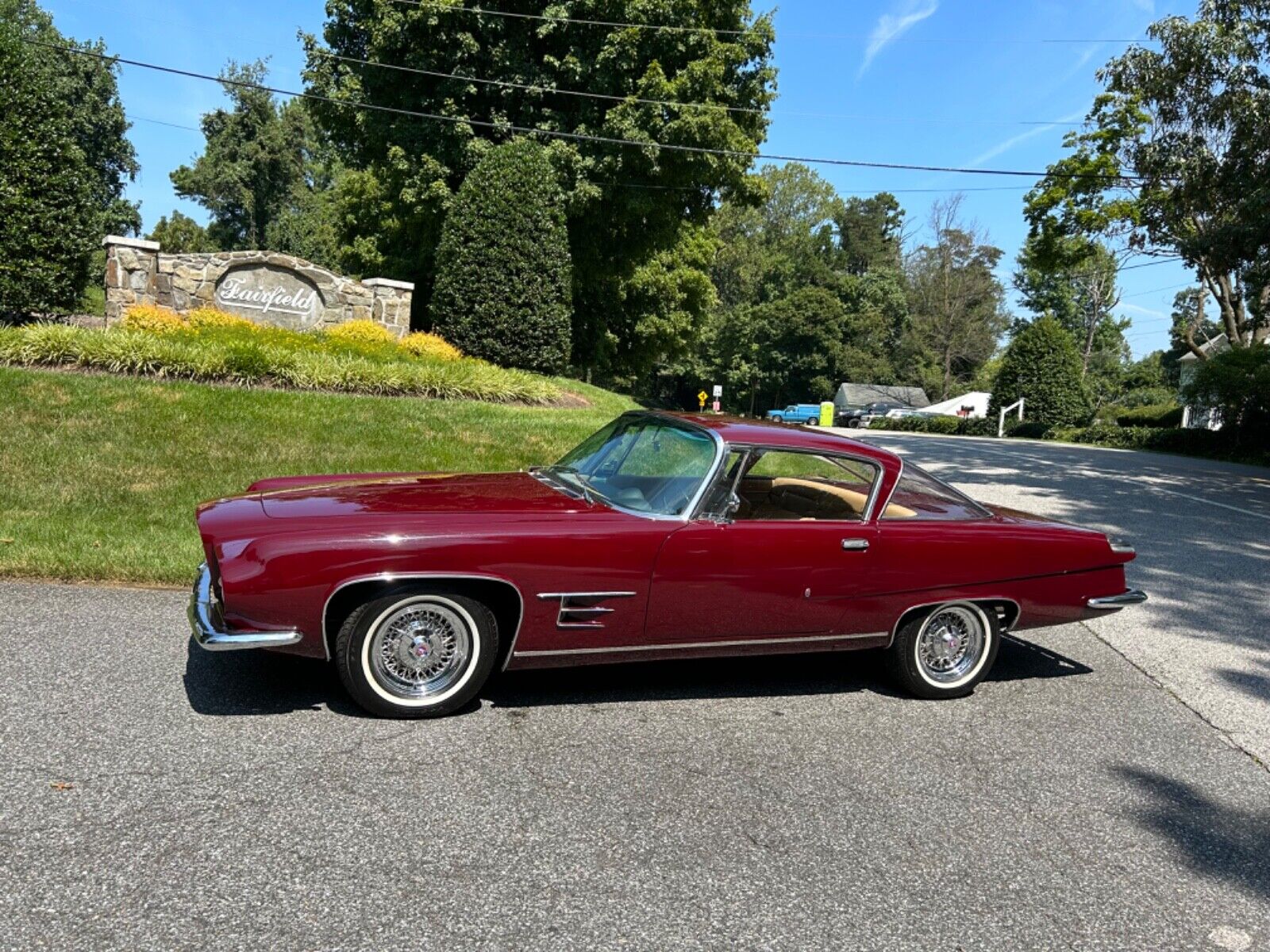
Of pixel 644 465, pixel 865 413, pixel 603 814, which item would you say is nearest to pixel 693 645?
pixel 644 465

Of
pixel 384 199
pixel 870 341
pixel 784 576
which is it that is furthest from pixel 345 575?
pixel 870 341

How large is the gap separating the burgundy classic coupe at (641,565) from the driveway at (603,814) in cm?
32

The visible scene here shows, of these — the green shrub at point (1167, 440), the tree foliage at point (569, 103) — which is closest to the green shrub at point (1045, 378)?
the green shrub at point (1167, 440)

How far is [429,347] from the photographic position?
45.6 ft

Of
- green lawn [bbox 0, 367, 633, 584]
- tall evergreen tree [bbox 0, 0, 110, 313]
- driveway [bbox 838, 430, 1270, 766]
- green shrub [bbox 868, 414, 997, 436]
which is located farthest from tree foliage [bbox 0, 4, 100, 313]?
green shrub [bbox 868, 414, 997, 436]

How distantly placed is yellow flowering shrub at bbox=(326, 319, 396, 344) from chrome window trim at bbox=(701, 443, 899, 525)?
10.1m

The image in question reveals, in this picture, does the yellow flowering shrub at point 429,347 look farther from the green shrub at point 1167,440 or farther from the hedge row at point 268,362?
the green shrub at point 1167,440

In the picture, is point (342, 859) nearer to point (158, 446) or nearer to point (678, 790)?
point (678, 790)

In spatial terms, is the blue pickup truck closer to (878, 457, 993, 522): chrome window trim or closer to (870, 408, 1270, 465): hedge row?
(870, 408, 1270, 465): hedge row

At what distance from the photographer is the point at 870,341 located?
69.8m

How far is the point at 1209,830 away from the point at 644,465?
2.80m

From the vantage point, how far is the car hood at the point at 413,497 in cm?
392

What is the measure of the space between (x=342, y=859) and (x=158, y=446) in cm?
702

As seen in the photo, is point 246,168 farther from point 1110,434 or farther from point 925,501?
point 925,501
